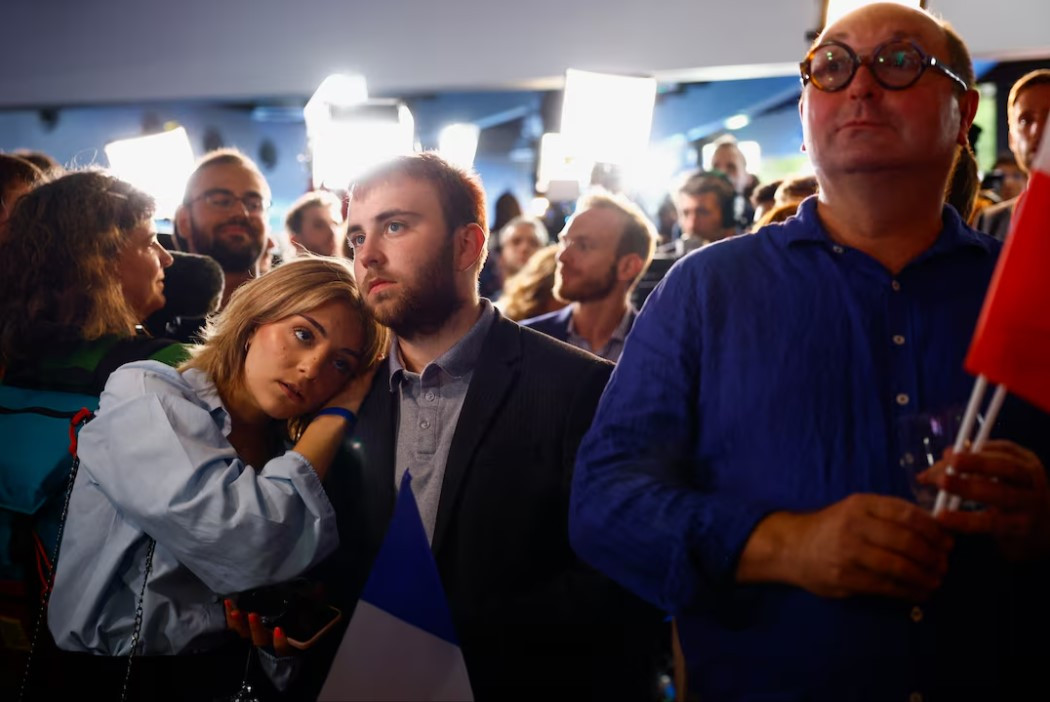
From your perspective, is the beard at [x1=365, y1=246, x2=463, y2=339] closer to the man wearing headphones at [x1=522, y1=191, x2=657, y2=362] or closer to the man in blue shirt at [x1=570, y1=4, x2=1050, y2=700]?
the man in blue shirt at [x1=570, y1=4, x2=1050, y2=700]

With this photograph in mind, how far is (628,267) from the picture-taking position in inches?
148

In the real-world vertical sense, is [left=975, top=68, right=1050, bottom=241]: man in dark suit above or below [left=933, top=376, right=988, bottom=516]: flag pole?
above

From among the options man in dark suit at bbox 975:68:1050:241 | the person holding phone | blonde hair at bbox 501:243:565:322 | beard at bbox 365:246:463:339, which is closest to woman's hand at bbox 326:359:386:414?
the person holding phone

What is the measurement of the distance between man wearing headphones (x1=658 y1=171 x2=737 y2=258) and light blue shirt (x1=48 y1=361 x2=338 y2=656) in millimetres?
2837

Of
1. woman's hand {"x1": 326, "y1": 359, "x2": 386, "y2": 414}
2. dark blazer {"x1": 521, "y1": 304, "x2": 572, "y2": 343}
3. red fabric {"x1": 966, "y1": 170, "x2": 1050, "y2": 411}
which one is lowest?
dark blazer {"x1": 521, "y1": 304, "x2": 572, "y2": 343}

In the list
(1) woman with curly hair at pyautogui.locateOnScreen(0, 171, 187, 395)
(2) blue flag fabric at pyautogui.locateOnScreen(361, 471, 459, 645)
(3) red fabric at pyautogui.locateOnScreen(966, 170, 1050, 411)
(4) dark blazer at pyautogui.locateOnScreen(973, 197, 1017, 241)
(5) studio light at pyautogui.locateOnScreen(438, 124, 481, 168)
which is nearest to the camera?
(3) red fabric at pyautogui.locateOnScreen(966, 170, 1050, 411)

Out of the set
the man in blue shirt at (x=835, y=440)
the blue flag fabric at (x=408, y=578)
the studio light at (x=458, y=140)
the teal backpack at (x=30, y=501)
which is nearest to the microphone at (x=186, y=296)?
the teal backpack at (x=30, y=501)

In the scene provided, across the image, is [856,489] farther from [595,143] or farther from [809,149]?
[595,143]

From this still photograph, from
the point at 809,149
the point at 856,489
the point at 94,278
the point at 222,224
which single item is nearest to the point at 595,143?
the point at 222,224

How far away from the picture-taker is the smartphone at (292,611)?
162 cm

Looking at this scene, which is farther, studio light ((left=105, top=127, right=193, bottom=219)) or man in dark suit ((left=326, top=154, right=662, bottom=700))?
studio light ((left=105, top=127, right=193, bottom=219))

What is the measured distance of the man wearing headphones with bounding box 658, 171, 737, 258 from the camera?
13.6ft

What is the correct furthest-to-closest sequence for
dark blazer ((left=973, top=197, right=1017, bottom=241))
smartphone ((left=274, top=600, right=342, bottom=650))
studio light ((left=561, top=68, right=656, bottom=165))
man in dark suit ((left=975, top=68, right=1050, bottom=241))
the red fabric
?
1. studio light ((left=561, top=68, right=656, bottom=165))
2. dark blazer ((left=973, top=197, right=1017, bottom=241))
3. man in dark suit ((left=975, top=68, right=1050, bottom=241))
4. smartphone ((left=274, top=600, right=342, bottom=650))
5. the red fabric

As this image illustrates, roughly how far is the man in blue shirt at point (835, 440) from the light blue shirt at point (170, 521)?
55cm
